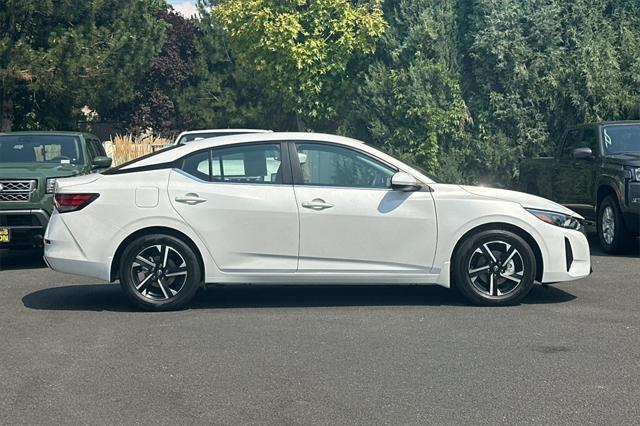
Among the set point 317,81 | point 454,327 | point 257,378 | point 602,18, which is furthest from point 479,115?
point 257,378

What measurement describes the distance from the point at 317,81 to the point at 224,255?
18.4 metres

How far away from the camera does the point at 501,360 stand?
646 centimetres

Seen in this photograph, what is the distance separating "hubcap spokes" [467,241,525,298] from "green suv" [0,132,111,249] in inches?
228

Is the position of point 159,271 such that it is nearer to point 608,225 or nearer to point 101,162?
point 101,162

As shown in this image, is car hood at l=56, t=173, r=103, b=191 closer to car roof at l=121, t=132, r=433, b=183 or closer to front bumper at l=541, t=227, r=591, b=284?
car roof at l=121, t=132, r=433, b=183

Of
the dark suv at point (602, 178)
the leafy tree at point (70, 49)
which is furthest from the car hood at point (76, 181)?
the leafy tree at point (70, 49)

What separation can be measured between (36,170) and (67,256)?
392 centimetres

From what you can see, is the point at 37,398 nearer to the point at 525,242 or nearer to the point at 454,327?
the point at 454,327

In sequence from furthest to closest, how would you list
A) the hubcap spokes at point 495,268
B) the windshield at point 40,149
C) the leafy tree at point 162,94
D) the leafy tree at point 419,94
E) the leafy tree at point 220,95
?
the leafy tree at point 162,94
the leafy tree at point 220,95
the leafy tree at point 419,94
the windshield at point 40,149
the hubcap spokes at point 495,268

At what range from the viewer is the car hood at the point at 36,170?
1175 cm

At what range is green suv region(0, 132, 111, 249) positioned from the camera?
11523 mm

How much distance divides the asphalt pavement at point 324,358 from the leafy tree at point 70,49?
1711cm

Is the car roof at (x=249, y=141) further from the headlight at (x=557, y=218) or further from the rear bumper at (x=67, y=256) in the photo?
the headlight at (x=557, y=218)

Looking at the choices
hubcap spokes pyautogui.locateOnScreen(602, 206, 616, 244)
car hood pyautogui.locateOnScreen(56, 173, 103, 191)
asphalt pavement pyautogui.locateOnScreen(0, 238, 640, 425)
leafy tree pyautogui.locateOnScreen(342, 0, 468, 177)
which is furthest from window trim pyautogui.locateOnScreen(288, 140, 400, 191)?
leafy tree pyautogui.locateOnScreen(342, 0, 468, 177)
